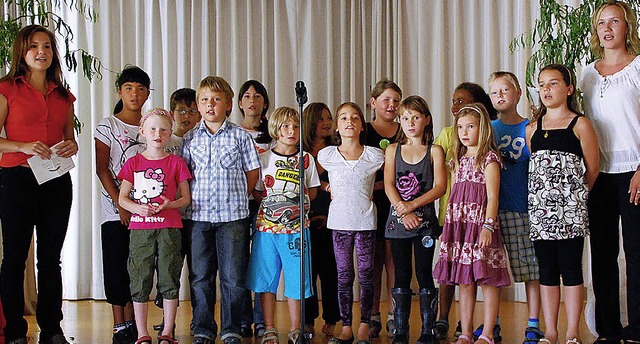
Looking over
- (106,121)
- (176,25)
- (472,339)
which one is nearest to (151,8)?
(176,25)

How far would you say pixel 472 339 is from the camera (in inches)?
142

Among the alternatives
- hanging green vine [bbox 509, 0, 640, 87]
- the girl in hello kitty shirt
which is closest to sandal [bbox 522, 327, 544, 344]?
hanging green vine [bbox 509, 0, 640, 87]

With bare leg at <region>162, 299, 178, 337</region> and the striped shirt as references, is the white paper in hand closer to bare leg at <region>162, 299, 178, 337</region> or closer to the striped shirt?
the striped shirt

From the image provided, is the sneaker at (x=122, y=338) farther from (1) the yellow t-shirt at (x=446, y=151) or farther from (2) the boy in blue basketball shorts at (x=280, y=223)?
(1) the yellow t-shirt at (x=446, y=151)

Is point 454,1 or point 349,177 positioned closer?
point 349,177

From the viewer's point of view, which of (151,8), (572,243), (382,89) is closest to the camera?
(572,243)

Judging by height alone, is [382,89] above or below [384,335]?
above

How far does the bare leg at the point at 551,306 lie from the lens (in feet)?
11.1

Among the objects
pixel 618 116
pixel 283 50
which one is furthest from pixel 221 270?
pixel 283 50

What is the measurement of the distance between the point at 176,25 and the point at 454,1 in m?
1.85

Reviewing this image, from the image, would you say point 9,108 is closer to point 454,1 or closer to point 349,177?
point 349,177

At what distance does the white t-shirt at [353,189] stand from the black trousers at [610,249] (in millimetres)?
957

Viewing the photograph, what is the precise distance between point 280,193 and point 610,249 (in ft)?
4.73

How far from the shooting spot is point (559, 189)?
3318 millimetres
